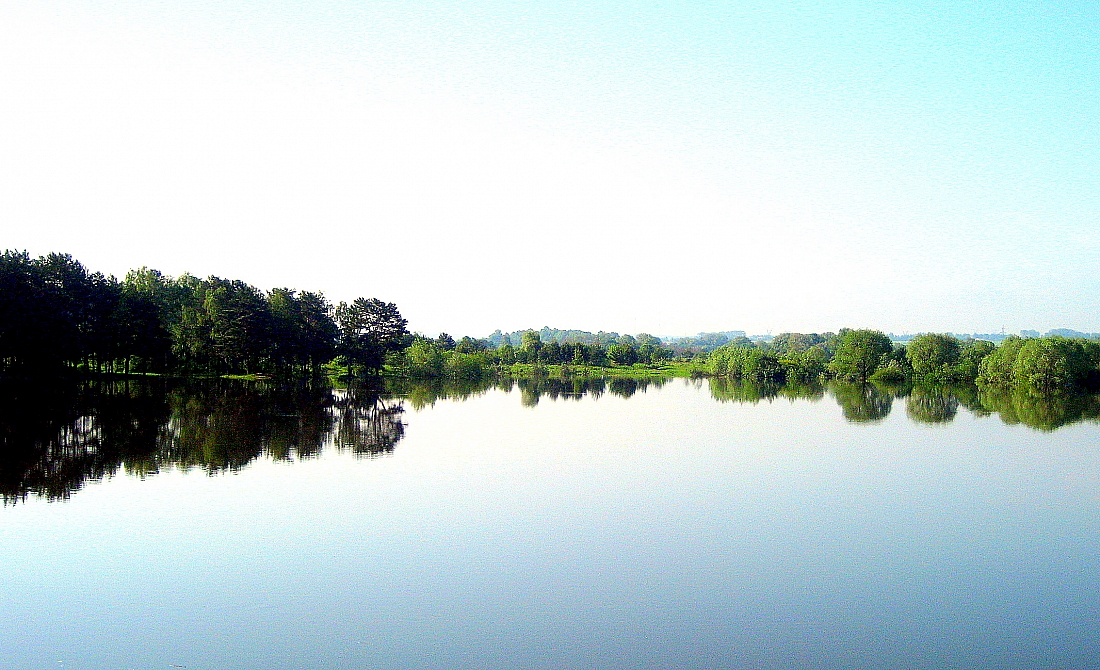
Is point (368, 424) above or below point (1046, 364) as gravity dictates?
below

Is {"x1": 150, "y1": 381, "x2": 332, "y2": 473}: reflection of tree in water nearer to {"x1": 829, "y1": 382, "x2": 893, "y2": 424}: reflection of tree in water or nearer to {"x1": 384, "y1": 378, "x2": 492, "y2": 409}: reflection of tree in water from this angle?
{"x1": 384, "y1": 378, "x2": 492, "y2": 409}: reflection of tree in water

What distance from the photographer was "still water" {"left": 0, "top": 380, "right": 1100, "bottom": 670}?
32.5 feet

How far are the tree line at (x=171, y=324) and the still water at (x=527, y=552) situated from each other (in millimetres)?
20170

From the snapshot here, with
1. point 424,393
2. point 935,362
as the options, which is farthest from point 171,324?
point 935,362

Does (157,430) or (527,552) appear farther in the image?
(157,430)

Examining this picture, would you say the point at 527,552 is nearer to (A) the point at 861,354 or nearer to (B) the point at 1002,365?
(B) the point at 1002,365

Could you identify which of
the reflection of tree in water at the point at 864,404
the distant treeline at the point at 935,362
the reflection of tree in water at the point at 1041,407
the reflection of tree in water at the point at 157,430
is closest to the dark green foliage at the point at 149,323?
the reflection of tree in water at the point at 157,430

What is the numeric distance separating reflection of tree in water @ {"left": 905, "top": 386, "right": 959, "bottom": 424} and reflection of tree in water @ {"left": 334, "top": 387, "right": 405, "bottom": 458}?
28.3 m

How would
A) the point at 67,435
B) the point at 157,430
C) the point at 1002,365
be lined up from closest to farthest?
the point at 67,435 → the point at 157,430 → the point at 1002,365

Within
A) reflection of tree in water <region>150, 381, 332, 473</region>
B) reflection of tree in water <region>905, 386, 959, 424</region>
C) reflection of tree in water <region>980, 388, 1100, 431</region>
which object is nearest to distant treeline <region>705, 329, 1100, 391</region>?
reflection of tree in water <region>980, 388, 1100, 431</region>

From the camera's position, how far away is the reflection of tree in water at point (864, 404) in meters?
43.2

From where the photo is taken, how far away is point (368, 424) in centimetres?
3369

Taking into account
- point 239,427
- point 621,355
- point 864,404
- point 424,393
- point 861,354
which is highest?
point 621,355

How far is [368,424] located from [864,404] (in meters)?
36.6
